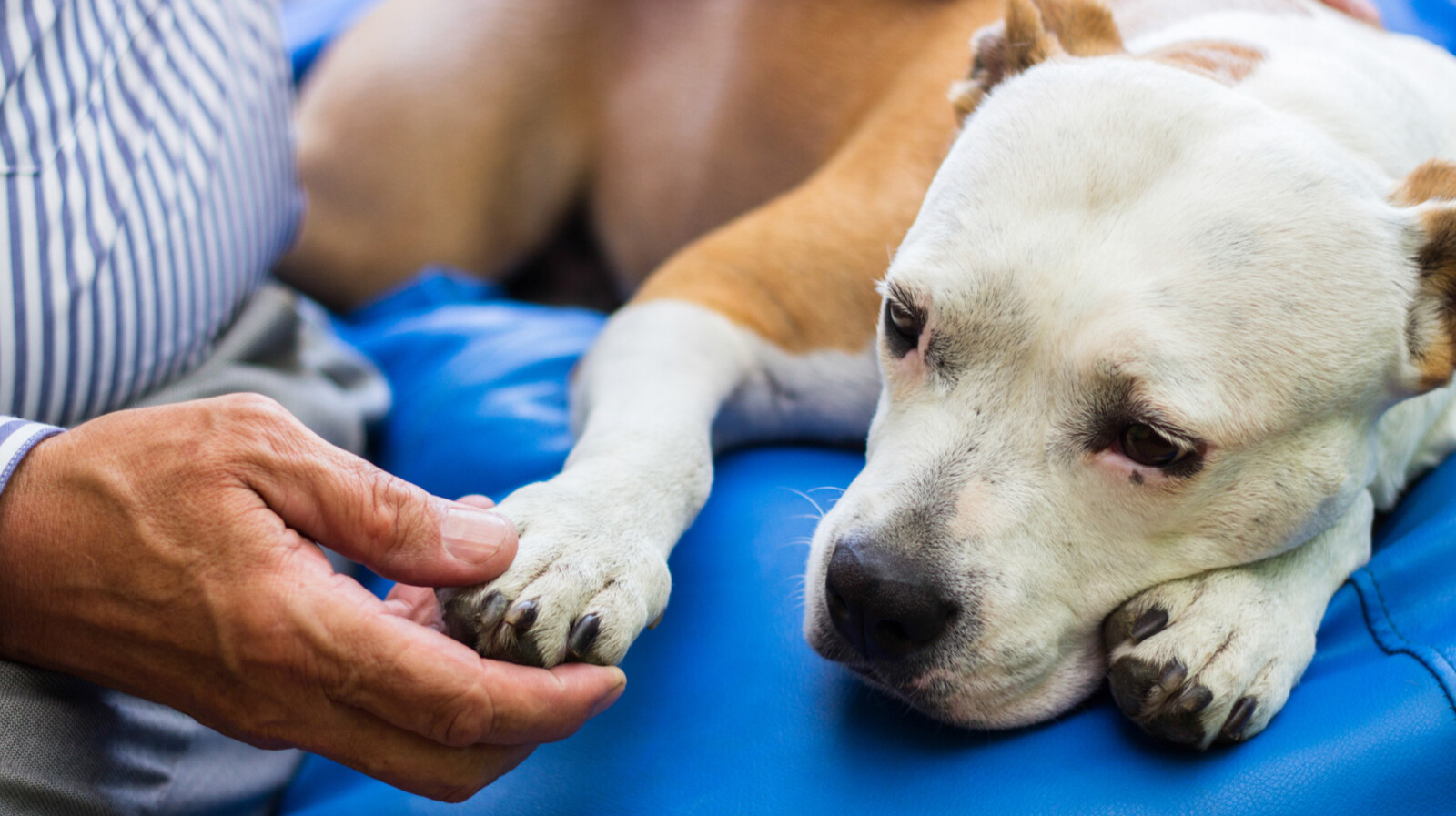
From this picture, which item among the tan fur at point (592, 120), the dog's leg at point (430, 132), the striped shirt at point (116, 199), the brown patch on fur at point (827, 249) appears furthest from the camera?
the dog's leg at point (430, 132)

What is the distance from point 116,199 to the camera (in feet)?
4.87

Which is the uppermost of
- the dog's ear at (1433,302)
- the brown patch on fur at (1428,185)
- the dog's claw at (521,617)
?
the brown patch on fur at (1428,185)

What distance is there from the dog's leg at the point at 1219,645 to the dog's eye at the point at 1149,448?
6.0 inches

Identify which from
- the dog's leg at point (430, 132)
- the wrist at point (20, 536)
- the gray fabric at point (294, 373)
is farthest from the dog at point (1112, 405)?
the dog's leg at point (430, 132)

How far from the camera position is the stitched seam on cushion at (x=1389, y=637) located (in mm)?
1028

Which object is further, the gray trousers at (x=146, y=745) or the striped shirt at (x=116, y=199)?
the striped shirt at (x=116, y=199)

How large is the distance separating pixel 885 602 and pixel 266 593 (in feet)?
1.98

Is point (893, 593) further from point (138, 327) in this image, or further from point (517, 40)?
point (517, 40)

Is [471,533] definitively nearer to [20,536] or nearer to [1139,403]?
[20,536]

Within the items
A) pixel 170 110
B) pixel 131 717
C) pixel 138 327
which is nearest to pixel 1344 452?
pixel 131 717

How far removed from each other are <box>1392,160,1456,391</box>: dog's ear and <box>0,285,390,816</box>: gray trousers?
4.84 feet

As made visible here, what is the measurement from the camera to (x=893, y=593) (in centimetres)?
109

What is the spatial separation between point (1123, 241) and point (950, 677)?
50 cm

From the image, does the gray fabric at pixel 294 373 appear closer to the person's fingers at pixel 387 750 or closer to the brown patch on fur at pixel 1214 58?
the person's fingers at pixel 387 750
